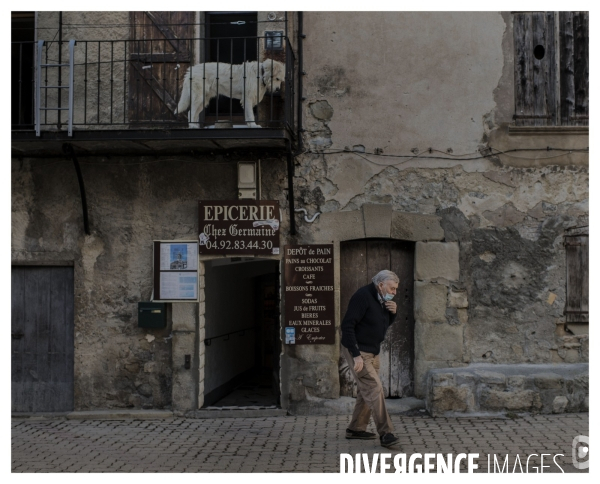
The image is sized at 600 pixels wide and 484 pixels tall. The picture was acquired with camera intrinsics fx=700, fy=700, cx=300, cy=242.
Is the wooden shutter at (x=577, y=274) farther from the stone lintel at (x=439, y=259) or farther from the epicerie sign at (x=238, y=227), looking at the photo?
the epicerie sign at (x=238, y=227)

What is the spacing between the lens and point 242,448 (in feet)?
21.5

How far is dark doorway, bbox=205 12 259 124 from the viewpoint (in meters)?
8.40

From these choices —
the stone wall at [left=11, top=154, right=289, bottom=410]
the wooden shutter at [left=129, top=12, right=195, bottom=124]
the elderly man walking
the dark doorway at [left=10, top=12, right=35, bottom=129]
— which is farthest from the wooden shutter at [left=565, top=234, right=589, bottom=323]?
the dark doorway at [left=10, top=12, right=35, bottom=129]

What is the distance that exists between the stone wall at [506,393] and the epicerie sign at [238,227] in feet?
8.06

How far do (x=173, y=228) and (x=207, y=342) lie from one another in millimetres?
1471

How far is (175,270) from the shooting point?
820cm

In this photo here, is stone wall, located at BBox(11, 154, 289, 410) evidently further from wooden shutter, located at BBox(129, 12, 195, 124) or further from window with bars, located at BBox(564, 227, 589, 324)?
window with bars, located at BBox(564, 227, 589, 324)

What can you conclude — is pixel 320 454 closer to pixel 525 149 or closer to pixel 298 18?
pixel 525 149

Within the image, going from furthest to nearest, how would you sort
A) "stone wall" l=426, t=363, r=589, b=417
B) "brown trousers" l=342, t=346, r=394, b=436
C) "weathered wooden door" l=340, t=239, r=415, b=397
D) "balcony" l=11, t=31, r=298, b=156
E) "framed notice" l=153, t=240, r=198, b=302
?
"weathered wooden door" l=340, t=239, r=415, b=397 < "framed notice" l=153, t=240, r=198, b=302 < "balcony" l=11, t=31, r=298, b=156 < "stone wall" l=426, t=363, r=589, b=417 < "brown trousers" l=342, t=346, r=394, b=436

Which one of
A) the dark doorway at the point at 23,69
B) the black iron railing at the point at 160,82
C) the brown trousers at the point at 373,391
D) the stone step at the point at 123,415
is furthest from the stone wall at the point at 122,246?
the brown trousers at the point at 373,391

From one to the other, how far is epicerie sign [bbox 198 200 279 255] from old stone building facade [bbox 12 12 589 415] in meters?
0.15

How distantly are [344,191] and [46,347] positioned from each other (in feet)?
13.2

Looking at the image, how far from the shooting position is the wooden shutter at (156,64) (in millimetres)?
8281

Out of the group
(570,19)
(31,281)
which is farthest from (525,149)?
(31,281)
